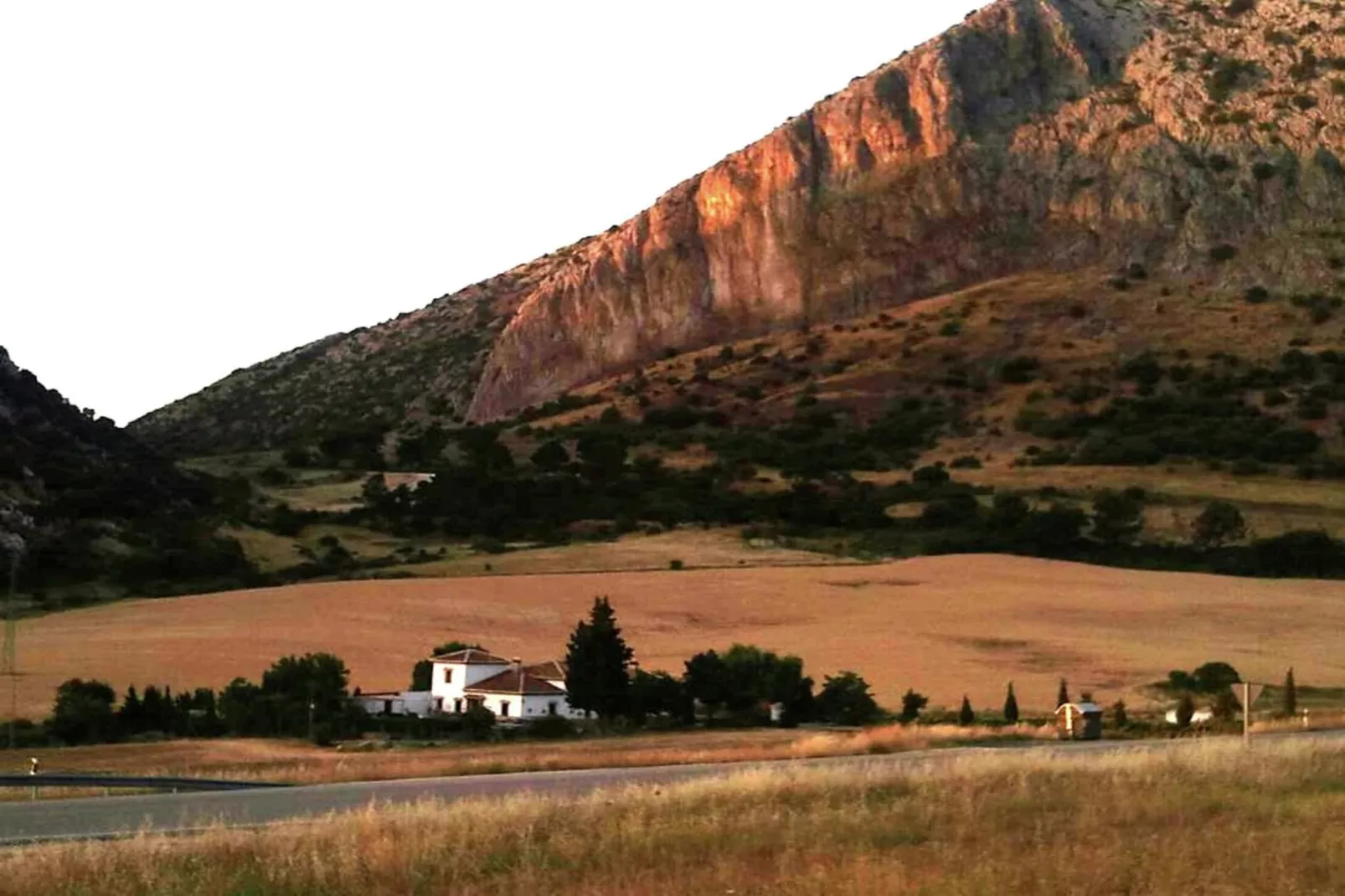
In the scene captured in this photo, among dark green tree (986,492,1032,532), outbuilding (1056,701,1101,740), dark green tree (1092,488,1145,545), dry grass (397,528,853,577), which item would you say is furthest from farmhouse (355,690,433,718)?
dark green tree (1092,488,1145,545)

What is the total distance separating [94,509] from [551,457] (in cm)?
2777

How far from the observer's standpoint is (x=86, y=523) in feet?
224

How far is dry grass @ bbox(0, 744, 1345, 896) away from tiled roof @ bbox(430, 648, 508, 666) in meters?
26.6

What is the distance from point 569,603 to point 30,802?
3954cm

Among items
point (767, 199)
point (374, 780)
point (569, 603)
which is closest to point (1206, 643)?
point (569, 603)

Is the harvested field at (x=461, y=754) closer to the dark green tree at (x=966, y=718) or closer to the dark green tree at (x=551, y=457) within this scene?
the dark green tree at (x=966, y=718)

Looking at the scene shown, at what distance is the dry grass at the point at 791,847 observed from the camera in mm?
9977

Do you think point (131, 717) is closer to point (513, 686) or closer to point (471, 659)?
point (513, 686)

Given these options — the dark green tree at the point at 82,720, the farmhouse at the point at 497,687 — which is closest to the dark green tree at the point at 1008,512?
the farmhouse at the point at 497,687

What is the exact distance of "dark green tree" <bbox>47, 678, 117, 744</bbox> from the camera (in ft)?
112

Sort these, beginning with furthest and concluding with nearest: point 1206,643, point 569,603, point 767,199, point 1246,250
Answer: point 767,199
point 1246,250
point 569,603
point 1206,643

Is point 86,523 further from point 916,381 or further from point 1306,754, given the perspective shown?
point 1306,754

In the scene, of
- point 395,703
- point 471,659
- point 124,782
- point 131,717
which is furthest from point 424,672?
point 124,782

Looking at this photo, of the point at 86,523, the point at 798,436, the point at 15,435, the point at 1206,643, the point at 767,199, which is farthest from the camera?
the point at 767,199
